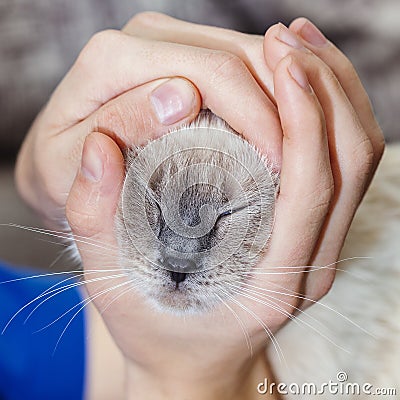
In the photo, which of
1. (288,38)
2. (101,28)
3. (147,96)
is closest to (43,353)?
(147,96)

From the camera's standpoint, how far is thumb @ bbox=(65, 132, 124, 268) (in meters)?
0.71

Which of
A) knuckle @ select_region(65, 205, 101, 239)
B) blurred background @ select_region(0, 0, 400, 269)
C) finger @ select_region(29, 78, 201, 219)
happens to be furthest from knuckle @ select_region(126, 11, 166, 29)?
blurred background @ select_region(0, 0, 400, 269)

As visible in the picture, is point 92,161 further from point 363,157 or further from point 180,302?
point 363,157

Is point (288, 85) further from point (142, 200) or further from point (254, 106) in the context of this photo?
point (142, 200)

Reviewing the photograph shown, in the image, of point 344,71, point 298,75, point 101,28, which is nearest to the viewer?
point 298,75

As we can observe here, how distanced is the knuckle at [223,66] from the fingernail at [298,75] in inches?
2.7

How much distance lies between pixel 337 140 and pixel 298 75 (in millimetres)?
102

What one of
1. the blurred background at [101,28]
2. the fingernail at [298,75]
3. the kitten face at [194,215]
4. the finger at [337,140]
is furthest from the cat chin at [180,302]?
the blurred background at [101,28]

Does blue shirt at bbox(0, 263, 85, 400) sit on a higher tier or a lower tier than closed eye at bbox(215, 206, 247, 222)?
lower

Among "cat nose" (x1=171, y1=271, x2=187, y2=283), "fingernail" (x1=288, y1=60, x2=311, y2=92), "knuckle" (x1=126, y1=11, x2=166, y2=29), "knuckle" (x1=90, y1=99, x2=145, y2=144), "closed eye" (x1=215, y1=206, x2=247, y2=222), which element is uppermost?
"knuckle" (x1=126, y1=11, x2=166, y2=29)

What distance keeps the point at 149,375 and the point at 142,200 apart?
0.66ft

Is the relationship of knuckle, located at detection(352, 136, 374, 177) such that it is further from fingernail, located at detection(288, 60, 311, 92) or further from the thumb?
the thumb

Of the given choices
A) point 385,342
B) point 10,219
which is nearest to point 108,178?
point 385,342

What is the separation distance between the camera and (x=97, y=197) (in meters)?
0.72
